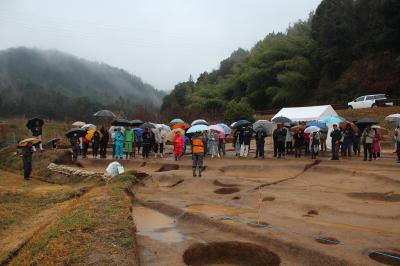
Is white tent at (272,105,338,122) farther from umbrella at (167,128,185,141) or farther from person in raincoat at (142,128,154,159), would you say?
person in raincoat at (142,128,154,159)

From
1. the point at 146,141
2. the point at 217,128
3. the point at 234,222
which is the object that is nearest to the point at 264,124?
the point at 217,128

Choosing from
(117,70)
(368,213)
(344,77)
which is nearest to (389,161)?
(368,213)

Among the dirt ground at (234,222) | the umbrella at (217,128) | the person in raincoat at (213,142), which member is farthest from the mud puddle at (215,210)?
the person in raincoat at (213,142)

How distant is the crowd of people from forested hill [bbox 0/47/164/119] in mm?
23030

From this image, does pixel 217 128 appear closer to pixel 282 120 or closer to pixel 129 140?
pixel 282 120

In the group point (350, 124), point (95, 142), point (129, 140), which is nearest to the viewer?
point (350, 124)

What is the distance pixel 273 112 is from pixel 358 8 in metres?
14.2

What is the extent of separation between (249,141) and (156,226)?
11.3m

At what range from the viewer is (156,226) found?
9.09m

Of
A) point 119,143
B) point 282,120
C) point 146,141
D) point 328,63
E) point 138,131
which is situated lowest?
point 119,143

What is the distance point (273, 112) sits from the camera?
1590 inches

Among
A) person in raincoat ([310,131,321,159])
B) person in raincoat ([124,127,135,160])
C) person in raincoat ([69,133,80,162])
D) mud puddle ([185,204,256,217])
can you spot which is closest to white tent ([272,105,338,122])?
person in raincoat ([310,131,321,159])

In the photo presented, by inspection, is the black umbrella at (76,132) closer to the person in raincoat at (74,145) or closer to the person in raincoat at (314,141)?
the person in raincoat at (74,145)

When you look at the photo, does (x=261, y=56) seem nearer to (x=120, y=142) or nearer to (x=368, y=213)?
(x=120, y=142)
